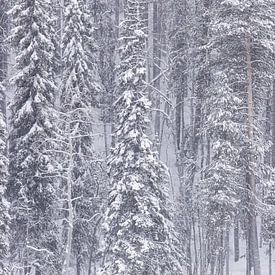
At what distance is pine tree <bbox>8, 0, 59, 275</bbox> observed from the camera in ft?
80.3

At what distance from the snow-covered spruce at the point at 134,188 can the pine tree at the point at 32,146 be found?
392cm

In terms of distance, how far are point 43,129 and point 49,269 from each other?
6.22 metres

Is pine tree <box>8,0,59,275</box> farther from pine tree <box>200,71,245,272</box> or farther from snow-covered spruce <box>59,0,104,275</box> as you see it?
pine tree <box>200,71,245,272</box>

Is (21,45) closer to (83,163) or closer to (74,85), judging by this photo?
(74,85)

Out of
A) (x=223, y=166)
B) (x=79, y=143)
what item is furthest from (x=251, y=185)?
(x=79, y=143)

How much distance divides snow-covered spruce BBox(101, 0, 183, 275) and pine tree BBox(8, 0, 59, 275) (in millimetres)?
3924

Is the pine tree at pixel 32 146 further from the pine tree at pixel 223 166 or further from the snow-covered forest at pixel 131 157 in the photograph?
the pine tree at pixel 223 166

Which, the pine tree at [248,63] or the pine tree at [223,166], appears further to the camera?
the pine tree at [223,166]

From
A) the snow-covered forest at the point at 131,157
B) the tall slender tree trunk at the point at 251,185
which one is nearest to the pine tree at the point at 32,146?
the snow-covered forest at the point at 131,157

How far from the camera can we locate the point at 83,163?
2752 centimetres

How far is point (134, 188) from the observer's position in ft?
68.5

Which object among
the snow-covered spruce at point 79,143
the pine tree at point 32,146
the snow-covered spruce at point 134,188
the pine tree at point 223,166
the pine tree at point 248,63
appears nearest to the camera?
the snow-covered spruce at point 134,188

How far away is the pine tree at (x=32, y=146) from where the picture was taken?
24469mm

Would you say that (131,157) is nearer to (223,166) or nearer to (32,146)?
(223,166)
